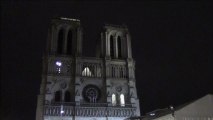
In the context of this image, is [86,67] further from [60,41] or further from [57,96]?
[57,96]

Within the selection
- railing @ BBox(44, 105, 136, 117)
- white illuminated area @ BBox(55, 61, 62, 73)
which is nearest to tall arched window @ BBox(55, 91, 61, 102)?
railing @ BBox(44, 105, 136, 117)

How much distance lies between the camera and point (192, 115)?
100 feet

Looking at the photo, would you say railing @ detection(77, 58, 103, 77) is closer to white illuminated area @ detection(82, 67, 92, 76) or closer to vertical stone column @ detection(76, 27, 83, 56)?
white illuminated area @ detection(82, 67, 92, 76)

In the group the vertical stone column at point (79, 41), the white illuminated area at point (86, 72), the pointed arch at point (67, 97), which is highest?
the vertical stone column at point (79, 41)

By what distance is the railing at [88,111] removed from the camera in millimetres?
45344

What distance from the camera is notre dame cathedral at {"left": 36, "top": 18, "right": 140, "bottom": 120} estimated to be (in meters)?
47.0

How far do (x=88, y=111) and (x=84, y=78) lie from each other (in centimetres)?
673

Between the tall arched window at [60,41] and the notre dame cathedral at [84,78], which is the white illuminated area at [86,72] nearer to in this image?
the notre dame cathedral at [84,78]

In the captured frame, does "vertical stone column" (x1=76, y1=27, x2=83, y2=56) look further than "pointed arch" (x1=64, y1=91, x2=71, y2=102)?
Yes

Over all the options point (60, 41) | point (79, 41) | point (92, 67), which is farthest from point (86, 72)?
point (60, 41)

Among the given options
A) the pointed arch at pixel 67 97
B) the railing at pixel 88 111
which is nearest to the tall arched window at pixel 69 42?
the pointed arch at pixel 67 97

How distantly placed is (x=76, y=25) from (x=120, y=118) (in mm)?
20393

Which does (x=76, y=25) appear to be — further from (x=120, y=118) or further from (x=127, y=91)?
(x=120, y=118)

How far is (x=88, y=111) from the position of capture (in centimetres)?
4706
